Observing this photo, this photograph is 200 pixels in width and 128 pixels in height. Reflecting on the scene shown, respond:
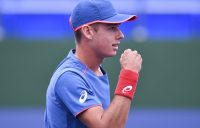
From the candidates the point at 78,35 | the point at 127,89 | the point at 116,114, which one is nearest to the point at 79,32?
the point at 78,35

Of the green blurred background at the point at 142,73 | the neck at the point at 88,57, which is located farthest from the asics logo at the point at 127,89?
the green blurred background at the point at 142,73

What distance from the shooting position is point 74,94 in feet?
13.1

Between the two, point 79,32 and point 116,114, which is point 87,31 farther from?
point 116,114

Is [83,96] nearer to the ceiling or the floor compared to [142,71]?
nearer to the ceiling

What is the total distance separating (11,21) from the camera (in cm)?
1288

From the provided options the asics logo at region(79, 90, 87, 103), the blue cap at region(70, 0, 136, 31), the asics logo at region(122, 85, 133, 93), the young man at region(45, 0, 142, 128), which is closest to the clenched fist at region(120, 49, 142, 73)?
the young man at region(45, 0, 142, 128)

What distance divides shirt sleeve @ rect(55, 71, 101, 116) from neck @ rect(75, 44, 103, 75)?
0.28 meters

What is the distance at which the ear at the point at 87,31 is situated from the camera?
421 centimetres

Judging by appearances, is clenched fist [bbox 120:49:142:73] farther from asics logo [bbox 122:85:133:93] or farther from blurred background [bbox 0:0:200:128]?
blurred background [bbox 0:0:200:128]

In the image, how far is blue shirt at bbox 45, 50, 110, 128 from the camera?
3982 millimetres

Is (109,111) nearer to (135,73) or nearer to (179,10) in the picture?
(135,73)

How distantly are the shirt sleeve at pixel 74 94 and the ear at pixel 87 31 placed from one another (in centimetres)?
33

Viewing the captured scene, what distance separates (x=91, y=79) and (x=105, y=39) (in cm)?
29

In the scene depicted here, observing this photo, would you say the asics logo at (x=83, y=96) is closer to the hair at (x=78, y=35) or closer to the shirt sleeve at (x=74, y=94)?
the shirt sleeve at (x=74, y=94)
